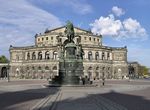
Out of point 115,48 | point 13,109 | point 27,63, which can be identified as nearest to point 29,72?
point 27,63

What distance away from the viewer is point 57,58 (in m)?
123

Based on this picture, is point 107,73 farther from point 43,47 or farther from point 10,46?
point 10,46

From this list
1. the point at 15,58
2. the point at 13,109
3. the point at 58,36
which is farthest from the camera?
the point at 15,58

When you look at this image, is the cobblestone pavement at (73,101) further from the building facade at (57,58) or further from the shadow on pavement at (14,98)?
the building facade at (57,58)

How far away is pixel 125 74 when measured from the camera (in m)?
132

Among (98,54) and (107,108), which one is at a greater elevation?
(98,54)

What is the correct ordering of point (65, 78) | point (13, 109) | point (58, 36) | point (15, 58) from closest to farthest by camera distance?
point (13, 109), point (65, 78), point (58, 36), point (15, 58)

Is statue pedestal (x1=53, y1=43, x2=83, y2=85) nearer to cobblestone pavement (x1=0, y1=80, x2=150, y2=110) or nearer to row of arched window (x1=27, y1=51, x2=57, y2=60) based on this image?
cobblestone pavement (x1=0, y1=80, x2=150, y2=110)

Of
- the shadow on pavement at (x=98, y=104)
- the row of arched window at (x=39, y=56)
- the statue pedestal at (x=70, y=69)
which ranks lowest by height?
the shadow on pavement at (x=98, y=104)

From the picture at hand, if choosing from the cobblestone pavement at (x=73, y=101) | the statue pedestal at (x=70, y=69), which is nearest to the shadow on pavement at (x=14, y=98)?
the cobblestone pavement at (x=73, y=101)

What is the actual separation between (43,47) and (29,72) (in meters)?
12.1

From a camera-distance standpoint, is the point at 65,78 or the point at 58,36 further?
the point at 58,36

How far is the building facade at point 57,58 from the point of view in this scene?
402ft

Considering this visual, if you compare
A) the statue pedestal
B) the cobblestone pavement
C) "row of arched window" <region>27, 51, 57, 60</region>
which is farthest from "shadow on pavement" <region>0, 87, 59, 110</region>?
"row of arched window" <region>27, 51, 57, 60</region>
